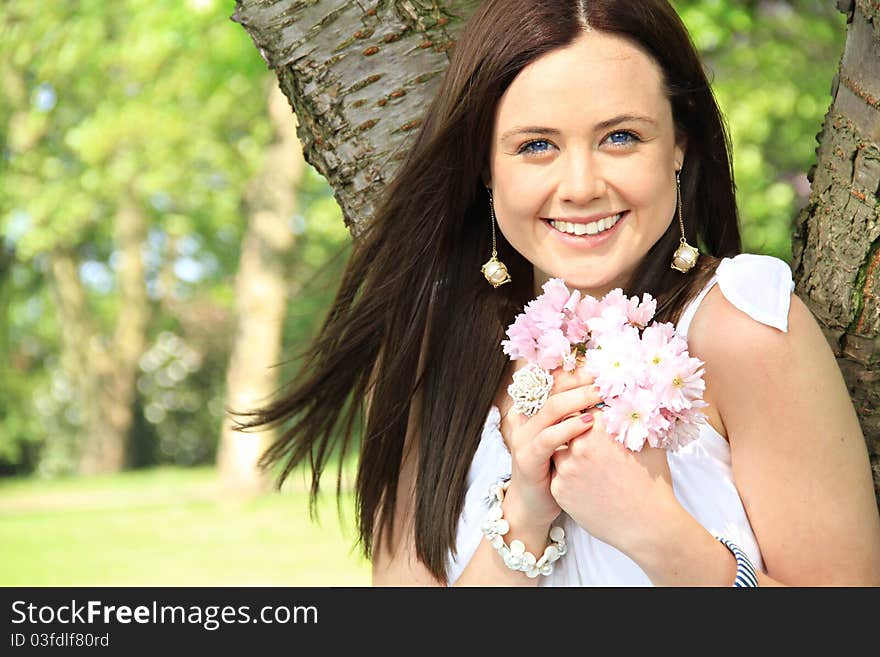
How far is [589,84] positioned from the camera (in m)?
2.13

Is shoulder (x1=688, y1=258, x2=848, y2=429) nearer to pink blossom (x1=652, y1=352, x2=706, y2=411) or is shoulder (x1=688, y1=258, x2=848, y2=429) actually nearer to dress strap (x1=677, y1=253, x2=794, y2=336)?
dress strap (x1=677, y1=253, x2=794, y2=336)

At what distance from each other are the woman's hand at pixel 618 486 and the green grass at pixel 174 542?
21.3 feet

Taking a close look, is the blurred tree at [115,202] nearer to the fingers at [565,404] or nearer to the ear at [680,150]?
the ear at [680,150]

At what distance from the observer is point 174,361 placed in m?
23.3

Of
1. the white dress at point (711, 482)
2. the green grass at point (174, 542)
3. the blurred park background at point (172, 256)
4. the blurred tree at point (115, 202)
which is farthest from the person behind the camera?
the blurred tree at point (115, 202)

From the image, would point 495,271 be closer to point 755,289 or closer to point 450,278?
point 450,278

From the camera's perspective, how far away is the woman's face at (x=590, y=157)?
6.97ft

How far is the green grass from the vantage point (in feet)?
32.9

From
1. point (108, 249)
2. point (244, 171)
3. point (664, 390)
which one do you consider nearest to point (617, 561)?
point (664, 390)

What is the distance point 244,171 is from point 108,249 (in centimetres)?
795

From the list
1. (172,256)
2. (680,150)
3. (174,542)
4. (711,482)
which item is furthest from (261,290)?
(711,482)

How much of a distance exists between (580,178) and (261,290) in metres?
12.2

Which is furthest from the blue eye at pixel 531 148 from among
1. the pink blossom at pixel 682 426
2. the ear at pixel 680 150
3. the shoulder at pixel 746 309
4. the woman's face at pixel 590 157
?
the pink blossom at pixel 682 426
